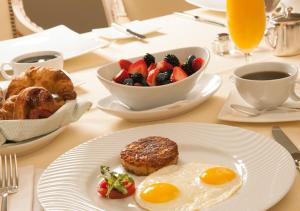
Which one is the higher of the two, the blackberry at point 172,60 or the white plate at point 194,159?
the blackberry at point 172,60

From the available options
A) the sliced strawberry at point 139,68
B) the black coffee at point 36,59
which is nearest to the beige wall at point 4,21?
the black coffee at point 36,59

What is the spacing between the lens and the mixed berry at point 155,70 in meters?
1.09

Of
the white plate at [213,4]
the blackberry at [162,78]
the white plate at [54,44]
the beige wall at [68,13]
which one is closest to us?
the blackberry at [162,78]

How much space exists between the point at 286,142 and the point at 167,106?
0.26m

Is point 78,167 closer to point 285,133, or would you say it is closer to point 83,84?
point 285,133

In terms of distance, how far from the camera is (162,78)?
108 cm

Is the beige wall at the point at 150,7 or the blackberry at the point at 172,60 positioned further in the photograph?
the beige wall at the point at 150,7

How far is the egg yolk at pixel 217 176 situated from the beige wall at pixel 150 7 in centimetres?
161

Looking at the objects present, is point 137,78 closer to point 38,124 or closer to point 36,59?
point 38,124

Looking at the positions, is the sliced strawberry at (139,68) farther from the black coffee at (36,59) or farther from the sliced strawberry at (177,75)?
the black coffee at (36,59)

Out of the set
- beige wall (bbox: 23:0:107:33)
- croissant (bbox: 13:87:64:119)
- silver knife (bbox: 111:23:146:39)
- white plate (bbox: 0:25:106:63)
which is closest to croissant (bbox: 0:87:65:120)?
croissant (bbox: 13:87:64:119)

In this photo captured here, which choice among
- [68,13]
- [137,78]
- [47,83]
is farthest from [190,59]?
[68,13]

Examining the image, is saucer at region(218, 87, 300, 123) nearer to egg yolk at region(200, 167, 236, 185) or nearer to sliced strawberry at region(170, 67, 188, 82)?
sliced strawberry at region(170, 67, 188, 82)

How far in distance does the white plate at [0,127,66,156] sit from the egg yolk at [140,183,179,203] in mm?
286
